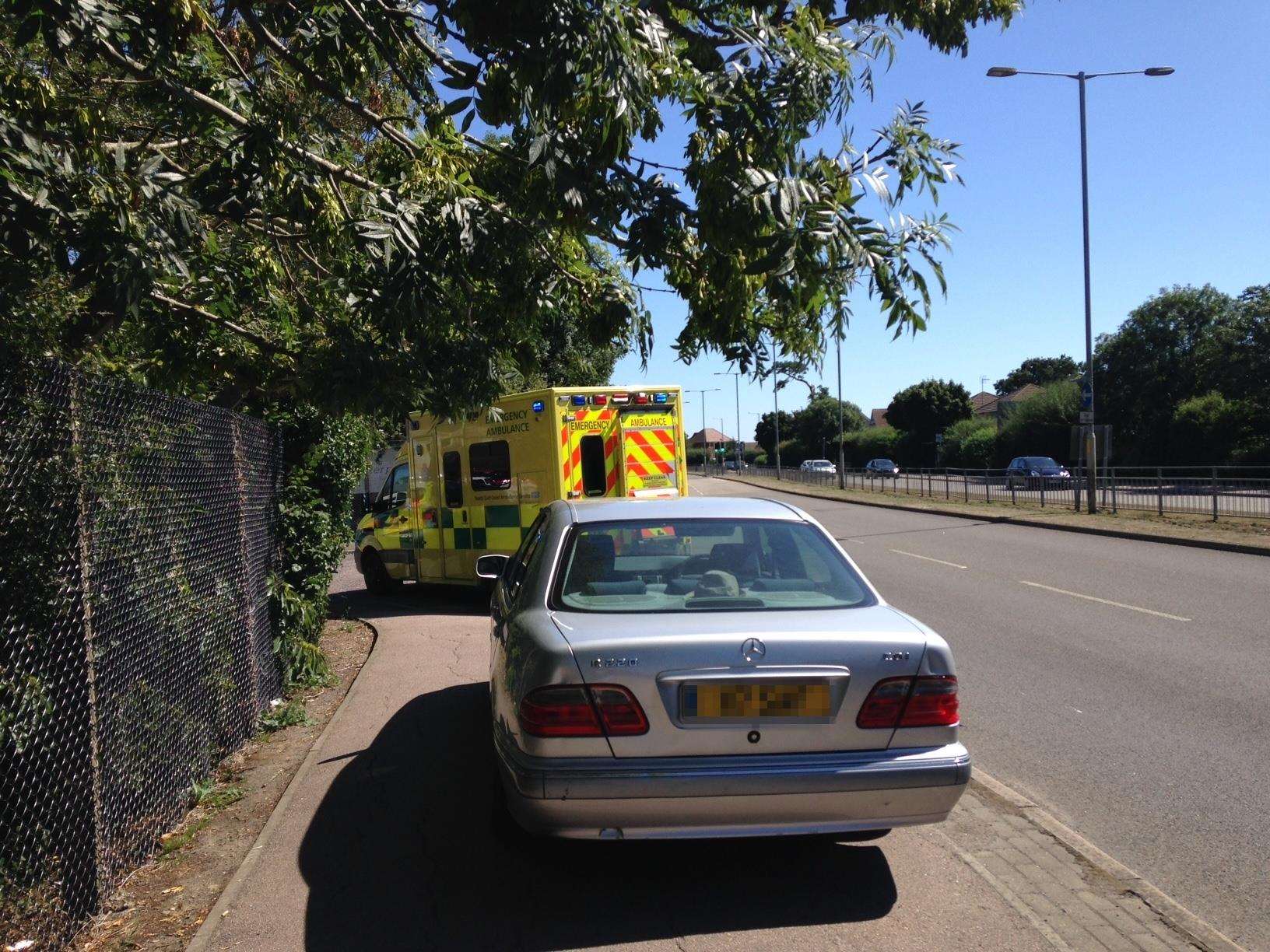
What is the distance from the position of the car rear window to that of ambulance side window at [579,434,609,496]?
262 inches

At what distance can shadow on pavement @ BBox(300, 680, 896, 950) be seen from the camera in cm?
362

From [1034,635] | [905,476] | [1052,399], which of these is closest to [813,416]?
[1052,399]

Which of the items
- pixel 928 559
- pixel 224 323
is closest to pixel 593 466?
pixel 224 323

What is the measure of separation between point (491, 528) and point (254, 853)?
794 cm

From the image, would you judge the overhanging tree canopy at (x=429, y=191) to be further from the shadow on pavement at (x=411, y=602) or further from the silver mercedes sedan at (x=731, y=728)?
the shadow on pavement at (x=411, y=602)

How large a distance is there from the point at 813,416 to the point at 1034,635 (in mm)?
85350

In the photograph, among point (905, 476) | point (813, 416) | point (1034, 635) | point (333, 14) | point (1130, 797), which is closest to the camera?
point (1130, 797)

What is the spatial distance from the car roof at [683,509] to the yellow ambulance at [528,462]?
5.09 metres

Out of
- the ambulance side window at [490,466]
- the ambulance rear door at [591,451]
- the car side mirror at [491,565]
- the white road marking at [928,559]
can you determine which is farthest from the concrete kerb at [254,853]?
the white road marking at [928,559]

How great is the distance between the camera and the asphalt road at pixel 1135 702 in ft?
14.2

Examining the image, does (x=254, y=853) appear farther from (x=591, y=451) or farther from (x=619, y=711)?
(x=591, y=451)

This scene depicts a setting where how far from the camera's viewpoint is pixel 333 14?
669 cm

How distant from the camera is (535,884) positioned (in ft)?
13.2

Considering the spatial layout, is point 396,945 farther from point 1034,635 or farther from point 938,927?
point 1034,635
